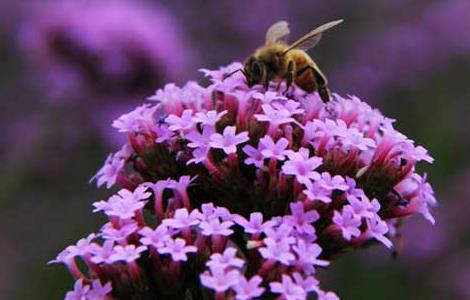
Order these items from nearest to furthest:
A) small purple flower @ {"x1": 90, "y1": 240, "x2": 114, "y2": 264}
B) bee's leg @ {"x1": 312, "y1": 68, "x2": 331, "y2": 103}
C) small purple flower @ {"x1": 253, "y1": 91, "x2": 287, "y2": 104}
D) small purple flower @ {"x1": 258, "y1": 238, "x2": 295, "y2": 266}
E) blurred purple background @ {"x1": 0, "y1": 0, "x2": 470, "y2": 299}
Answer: small purple flower @ {"x1": 258, "y1": 238, "x2": 295, "y2": 266} < small purple flower @ {"x1": 90, "y1": 240, "x2": 114, "y2": 264} < small purple flower @ {"x1": 253, "y1": 91, "x2": 287, "y2": 104} < bee's leg @ {"x1": 312, "y1": 68, "x2": 331, "y2": 103} < blurred purple background @ {"x1": 0, "y1": 0, "x2": 470, "y2": 299}

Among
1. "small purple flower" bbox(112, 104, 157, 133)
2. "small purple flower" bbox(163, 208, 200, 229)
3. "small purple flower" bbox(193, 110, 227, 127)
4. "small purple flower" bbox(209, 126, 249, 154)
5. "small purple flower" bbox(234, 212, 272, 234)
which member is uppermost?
"small purple flower" bbox(112, 104, 157, 133)

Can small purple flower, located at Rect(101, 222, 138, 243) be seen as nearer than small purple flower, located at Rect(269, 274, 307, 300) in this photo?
No

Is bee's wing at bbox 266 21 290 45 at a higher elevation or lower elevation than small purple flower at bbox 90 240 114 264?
higher

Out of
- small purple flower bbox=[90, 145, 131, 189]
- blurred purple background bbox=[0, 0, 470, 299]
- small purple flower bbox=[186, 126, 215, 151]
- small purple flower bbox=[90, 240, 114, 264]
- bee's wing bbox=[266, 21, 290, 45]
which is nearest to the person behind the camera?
small purple flower bbox=[90, 240, 114, 264]

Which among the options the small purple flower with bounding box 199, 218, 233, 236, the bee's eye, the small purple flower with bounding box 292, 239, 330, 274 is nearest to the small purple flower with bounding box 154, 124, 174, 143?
the bee's eye

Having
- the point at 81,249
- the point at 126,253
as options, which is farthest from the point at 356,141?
the point at 81,249

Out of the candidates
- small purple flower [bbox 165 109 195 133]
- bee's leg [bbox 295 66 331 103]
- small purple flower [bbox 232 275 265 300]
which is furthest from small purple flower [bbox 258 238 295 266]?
bee's leg [bbox 295 66 331 103]

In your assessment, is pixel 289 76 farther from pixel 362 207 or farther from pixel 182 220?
pixel 182 220

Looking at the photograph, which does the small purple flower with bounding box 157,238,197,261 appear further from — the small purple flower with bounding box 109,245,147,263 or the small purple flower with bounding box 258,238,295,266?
the small purple flower with bounding box 258,238,295,266
